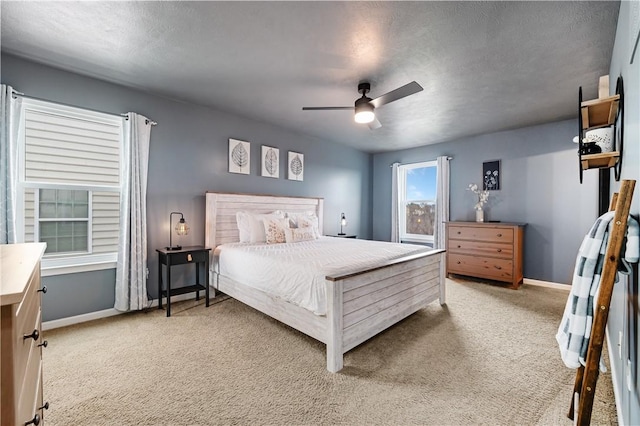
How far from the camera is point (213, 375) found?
1996mm

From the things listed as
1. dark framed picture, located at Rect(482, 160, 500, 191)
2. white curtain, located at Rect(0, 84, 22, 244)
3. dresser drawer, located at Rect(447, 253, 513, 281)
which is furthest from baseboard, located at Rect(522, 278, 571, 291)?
white curtain, located at Rect(0, 84, 22, 244)

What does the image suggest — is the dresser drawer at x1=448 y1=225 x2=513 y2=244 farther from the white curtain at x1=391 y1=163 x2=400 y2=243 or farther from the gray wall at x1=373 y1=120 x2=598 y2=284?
the white curtain at x1=391 y1=163 x2=400 y2=243

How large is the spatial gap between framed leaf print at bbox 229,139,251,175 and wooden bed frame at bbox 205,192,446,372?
1.55ft

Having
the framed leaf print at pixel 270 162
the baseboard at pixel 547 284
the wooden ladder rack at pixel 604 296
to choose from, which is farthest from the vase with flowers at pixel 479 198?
the wooden ladder rack at pixel 604 296

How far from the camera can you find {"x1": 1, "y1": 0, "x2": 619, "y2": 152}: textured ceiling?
1.95 metres

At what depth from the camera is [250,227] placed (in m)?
3.79

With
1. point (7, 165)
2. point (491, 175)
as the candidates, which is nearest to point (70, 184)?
point (7, 165)

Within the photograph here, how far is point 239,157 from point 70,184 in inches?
A: 76.8

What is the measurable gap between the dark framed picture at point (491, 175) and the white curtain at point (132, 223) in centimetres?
526

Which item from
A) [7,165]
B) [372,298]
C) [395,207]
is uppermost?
[7,165]

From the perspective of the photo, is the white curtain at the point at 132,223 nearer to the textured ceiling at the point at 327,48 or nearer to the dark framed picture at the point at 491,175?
the textured ceiling at the point at 327,48

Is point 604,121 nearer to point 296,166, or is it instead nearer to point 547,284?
point 547,284

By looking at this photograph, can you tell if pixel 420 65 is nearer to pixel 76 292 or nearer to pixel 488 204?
pixel 488 204

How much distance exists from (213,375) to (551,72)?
4.02 meters
